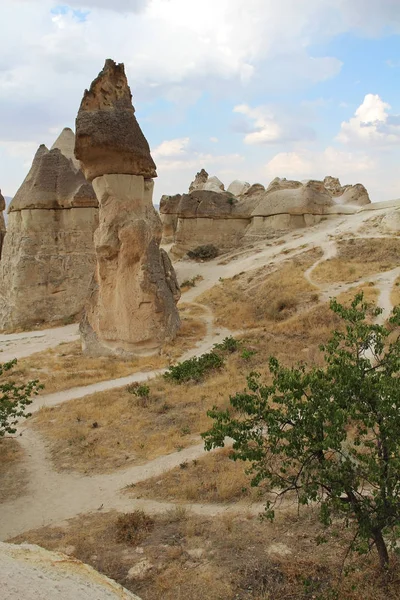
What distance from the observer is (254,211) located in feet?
75.2

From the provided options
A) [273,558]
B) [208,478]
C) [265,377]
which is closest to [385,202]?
[265,377]

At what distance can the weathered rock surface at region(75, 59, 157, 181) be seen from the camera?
38.9 feet

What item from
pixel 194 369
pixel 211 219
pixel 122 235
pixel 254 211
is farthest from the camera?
pixel 211 219

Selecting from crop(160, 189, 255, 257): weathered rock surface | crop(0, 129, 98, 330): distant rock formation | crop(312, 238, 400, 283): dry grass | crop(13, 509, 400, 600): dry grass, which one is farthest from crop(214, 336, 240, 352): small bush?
crop(160, 189, 255, 257): weathered rock surface

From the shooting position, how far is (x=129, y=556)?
4703 millimetres

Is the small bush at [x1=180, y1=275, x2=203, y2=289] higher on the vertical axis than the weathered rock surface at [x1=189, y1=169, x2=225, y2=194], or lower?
lower

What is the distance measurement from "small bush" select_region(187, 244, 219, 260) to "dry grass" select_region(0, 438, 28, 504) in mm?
15754

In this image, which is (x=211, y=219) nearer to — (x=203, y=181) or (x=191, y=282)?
(x=191, y=282)

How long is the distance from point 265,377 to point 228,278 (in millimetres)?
10645

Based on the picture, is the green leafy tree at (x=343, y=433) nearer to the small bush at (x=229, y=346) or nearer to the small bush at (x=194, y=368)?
the small bush at (x=194, y=368)

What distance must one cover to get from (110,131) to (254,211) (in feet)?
38.9

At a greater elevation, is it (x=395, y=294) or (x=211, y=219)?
(x=211, y=219)

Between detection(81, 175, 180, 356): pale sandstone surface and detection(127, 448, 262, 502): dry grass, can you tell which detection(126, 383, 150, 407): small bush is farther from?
detection(81, 175, 180, 356): pale sandstone surface

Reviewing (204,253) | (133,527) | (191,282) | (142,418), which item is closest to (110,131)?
(142,418)
